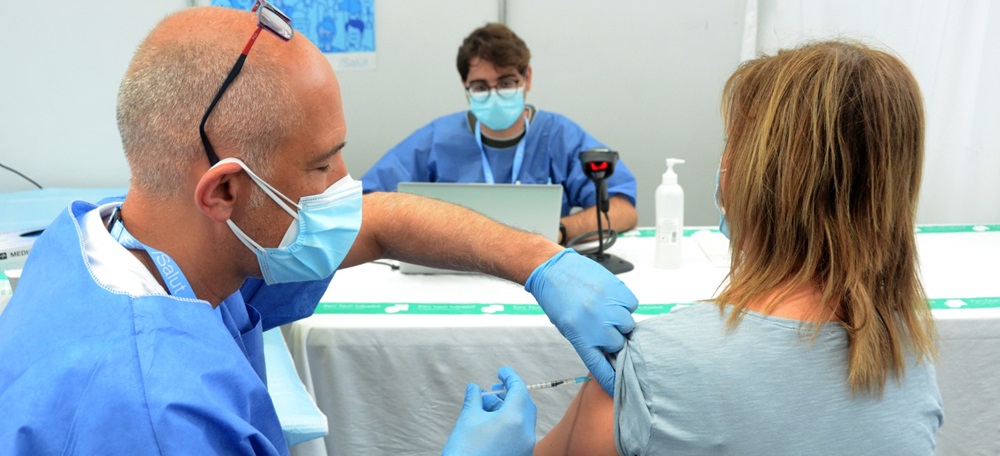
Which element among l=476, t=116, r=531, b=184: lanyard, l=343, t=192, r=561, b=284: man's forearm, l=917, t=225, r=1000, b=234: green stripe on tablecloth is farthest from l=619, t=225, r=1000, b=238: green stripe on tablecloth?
l=343, t=192, r=561, b=284: man's forearm

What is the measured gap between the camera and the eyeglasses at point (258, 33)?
899 mm

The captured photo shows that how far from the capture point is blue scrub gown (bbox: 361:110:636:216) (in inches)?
103

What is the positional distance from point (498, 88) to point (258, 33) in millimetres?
1606

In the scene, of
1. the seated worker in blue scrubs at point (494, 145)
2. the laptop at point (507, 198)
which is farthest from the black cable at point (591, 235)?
the seated worker in blue scrubs at point (494, 145)

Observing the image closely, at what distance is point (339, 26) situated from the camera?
3320mm

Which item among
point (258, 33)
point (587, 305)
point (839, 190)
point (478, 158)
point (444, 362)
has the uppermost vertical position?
point (258, 33)

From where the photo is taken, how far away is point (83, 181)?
Answer: 347cm

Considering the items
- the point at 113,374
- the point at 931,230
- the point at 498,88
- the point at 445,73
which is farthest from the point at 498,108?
the point at 113,374

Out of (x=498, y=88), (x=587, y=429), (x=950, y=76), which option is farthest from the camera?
(x=950, y=76)

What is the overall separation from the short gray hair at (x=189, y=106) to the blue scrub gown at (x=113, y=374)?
0.13m

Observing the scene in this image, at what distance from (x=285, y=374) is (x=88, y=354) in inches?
27.3

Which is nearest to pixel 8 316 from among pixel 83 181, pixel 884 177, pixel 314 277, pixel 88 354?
pixel 88 354

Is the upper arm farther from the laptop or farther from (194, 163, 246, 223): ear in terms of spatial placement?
the laptop

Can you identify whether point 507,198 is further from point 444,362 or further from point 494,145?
point 494,145
